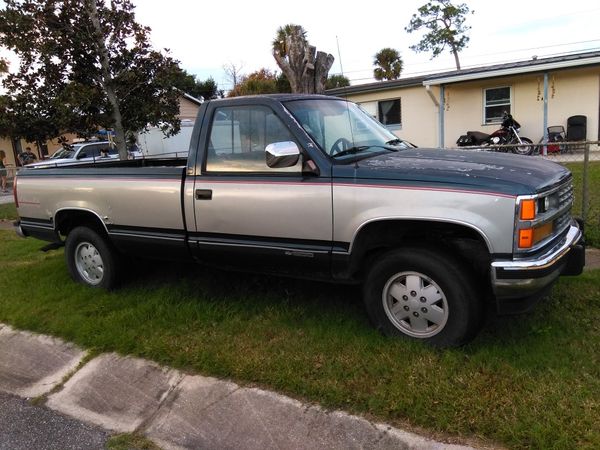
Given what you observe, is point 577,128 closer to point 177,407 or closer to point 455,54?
point 177,407

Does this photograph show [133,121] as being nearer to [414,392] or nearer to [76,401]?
[76,401]

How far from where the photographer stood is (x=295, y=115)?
4.04 meters

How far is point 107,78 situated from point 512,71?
1204cm

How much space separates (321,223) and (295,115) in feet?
2.95

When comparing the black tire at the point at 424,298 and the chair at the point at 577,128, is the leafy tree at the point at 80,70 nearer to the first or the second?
the black tire at the point at 424,298

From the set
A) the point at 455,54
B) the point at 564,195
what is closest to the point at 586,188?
the point at 564,195

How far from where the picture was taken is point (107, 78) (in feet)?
33.6

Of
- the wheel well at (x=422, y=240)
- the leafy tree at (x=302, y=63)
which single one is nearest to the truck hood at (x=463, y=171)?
the wheel well at (x=422, y=240)

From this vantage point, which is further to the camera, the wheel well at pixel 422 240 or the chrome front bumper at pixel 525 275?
the wheel well at pixel 422 240

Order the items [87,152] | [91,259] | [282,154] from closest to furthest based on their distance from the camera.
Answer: [282,154]
[91,259]
[87,152]

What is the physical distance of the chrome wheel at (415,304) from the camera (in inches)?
141

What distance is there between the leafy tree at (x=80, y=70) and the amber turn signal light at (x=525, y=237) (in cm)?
895

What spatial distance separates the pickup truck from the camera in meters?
3.27

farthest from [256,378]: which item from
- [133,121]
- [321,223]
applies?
[133,121]
